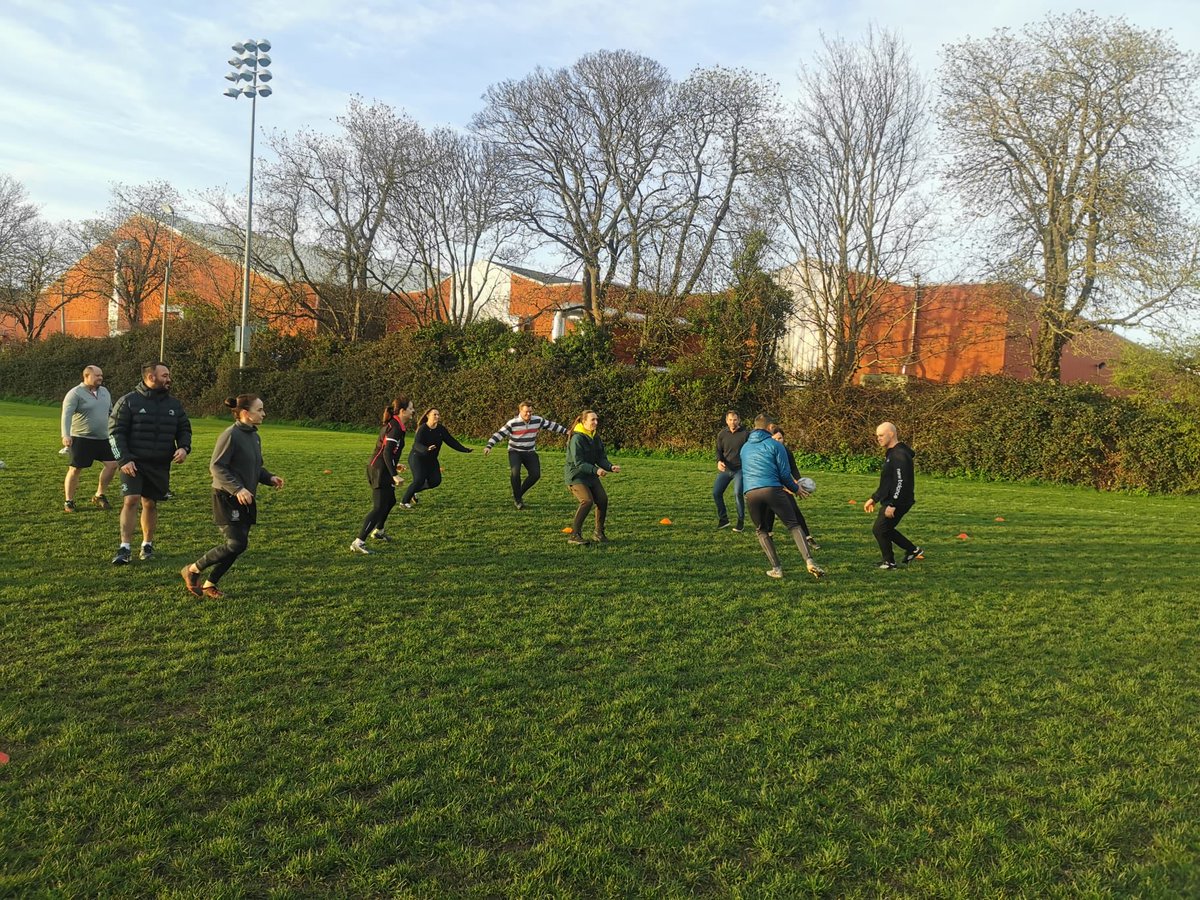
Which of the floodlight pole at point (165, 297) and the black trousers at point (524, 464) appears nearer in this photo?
the black trousers at point (524, 464)

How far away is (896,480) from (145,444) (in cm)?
747

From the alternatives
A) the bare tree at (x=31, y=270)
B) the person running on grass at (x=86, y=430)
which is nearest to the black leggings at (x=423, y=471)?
the person running on grass at (x=86, y=430)

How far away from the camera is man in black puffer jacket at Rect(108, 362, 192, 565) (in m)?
7.19

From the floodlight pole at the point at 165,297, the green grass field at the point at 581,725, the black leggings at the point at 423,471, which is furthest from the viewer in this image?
the floodlight pole at the point at 165,297

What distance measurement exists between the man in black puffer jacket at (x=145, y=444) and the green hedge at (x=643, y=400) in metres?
17.8

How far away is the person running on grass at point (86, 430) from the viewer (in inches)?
375

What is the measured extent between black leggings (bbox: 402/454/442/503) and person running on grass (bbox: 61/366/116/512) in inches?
141

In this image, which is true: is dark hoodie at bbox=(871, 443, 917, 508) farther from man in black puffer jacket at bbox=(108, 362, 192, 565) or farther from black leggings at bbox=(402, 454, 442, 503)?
A: man in black puffer jacket at bbox=(108, 362, 192, 565)

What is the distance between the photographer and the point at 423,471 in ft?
35.0

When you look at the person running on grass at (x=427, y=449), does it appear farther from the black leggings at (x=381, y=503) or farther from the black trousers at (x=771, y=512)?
the black trousers at (x=771, y=512)

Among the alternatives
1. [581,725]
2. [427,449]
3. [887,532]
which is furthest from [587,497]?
[581,725]

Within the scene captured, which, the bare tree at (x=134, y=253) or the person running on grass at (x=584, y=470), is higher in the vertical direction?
the bare tree at (x=134, y=253)

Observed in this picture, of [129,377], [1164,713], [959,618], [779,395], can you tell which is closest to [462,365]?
[779,395]

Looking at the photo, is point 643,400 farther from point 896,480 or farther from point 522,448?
point 896,480
